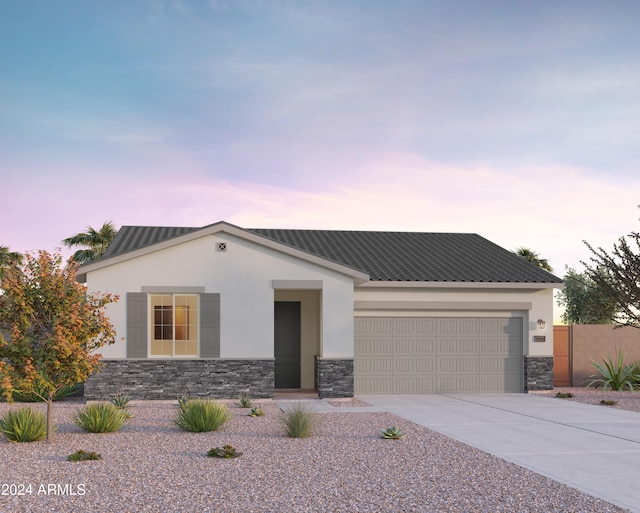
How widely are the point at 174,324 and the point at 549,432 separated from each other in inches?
361

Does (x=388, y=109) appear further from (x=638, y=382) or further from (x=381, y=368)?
(x=638, y=382)

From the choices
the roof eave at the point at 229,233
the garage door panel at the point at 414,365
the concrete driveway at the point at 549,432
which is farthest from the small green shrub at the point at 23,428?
the garage door panel at the point at 414,365

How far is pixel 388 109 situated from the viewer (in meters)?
20.7

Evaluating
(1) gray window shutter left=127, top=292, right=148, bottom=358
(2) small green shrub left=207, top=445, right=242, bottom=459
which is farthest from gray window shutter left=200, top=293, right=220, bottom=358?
(2) small green shrub left=207, top=445, right=242, bottom=459

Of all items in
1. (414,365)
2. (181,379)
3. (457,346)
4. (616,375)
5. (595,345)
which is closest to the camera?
(181,379)

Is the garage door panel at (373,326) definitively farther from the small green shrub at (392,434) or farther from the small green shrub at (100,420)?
the small green shrub at (100,420)

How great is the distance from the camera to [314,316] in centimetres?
2108

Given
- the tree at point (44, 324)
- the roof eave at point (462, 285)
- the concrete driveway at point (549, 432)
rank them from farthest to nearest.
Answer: the roof eave at point (462, 285) → the tree at point (44, 324) → the concrete driveway at point (549, 432)

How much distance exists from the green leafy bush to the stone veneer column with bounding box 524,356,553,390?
6.65ft

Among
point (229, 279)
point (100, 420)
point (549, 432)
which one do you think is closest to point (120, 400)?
point (100, 420)

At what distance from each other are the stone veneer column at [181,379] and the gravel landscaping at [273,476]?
480cm

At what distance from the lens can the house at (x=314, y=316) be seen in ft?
58.6

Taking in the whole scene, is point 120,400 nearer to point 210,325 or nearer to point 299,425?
point 210,325

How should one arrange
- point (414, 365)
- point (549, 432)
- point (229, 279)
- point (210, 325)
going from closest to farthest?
point (549, 432)
point (210, 325)
point (229, 279)
point (414, 365)
